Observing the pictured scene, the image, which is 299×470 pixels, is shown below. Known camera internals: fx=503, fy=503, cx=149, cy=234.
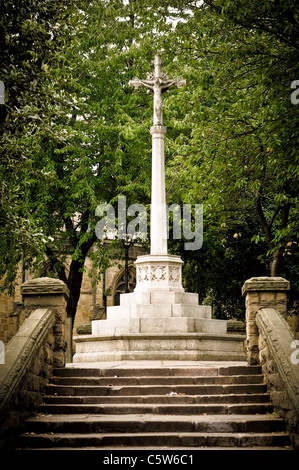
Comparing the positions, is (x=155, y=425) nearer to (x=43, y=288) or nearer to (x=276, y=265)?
(x=43, y=288)

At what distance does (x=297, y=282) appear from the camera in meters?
18.1

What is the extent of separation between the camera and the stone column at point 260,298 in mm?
8070

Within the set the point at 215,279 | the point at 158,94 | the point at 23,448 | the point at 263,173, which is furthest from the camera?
the point at 215,279

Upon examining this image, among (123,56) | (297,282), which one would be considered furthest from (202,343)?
(123,56)

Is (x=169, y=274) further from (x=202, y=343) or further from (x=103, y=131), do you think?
(x=103, y=131)

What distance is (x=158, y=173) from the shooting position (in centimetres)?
1343

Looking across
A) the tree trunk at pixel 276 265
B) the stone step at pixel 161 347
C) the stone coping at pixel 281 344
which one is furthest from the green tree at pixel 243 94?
the stone coping at pixel 281 344

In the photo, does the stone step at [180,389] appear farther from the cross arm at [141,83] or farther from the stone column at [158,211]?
the cross arm at [141,83]

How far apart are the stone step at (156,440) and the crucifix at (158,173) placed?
745cm

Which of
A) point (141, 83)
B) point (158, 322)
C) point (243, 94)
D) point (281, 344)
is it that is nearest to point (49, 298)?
point (281, 344)

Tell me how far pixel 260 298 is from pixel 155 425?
295cm

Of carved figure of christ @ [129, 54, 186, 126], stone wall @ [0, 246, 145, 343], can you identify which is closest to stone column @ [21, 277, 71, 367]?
carved figure of christ @ [129, 54, 186, 126]

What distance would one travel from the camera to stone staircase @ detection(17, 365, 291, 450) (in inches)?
230

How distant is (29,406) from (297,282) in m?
13.4
